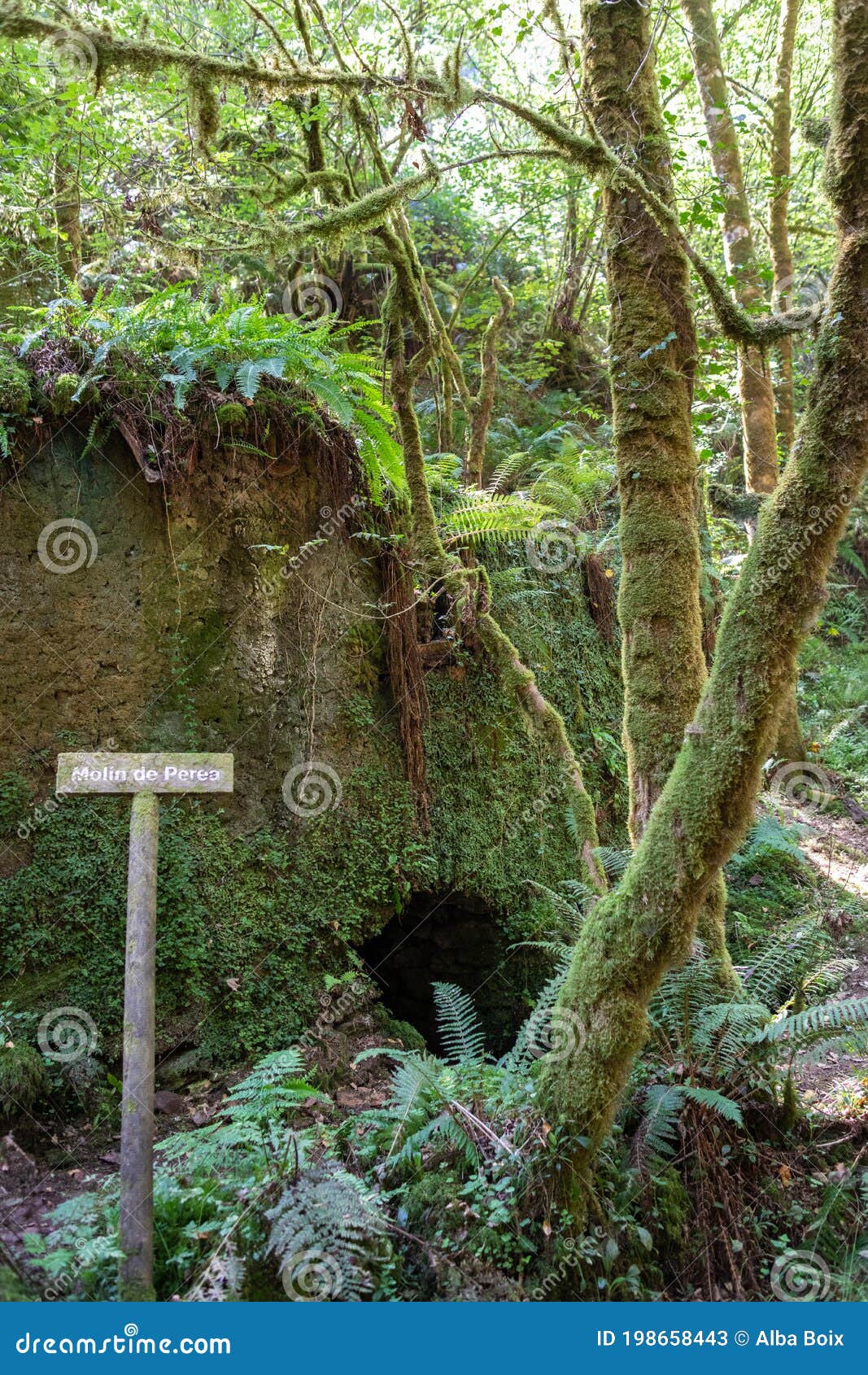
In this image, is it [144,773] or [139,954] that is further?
[144,773]

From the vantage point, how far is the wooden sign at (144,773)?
3.18 m

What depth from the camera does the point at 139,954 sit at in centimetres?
303

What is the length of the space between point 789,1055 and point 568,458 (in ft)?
20.0

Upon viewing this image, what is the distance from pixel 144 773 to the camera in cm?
322

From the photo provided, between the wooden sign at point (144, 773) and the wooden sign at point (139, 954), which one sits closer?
the wooden sign at point (139, 954)

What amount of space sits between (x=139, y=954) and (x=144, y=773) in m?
0.68

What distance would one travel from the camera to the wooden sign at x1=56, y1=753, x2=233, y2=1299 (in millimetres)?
2777

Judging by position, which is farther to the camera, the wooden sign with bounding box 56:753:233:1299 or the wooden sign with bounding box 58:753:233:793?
the wooden sign with bounding box 58:753:233:793

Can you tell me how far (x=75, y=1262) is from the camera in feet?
9.20

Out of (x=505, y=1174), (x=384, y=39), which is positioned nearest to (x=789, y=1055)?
(x=505, y=1174)

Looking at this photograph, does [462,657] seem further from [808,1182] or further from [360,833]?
[808,1182]

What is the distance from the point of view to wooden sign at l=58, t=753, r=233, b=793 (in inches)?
125

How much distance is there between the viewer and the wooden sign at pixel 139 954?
278cm

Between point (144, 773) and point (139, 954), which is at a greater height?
point (144, 773)
